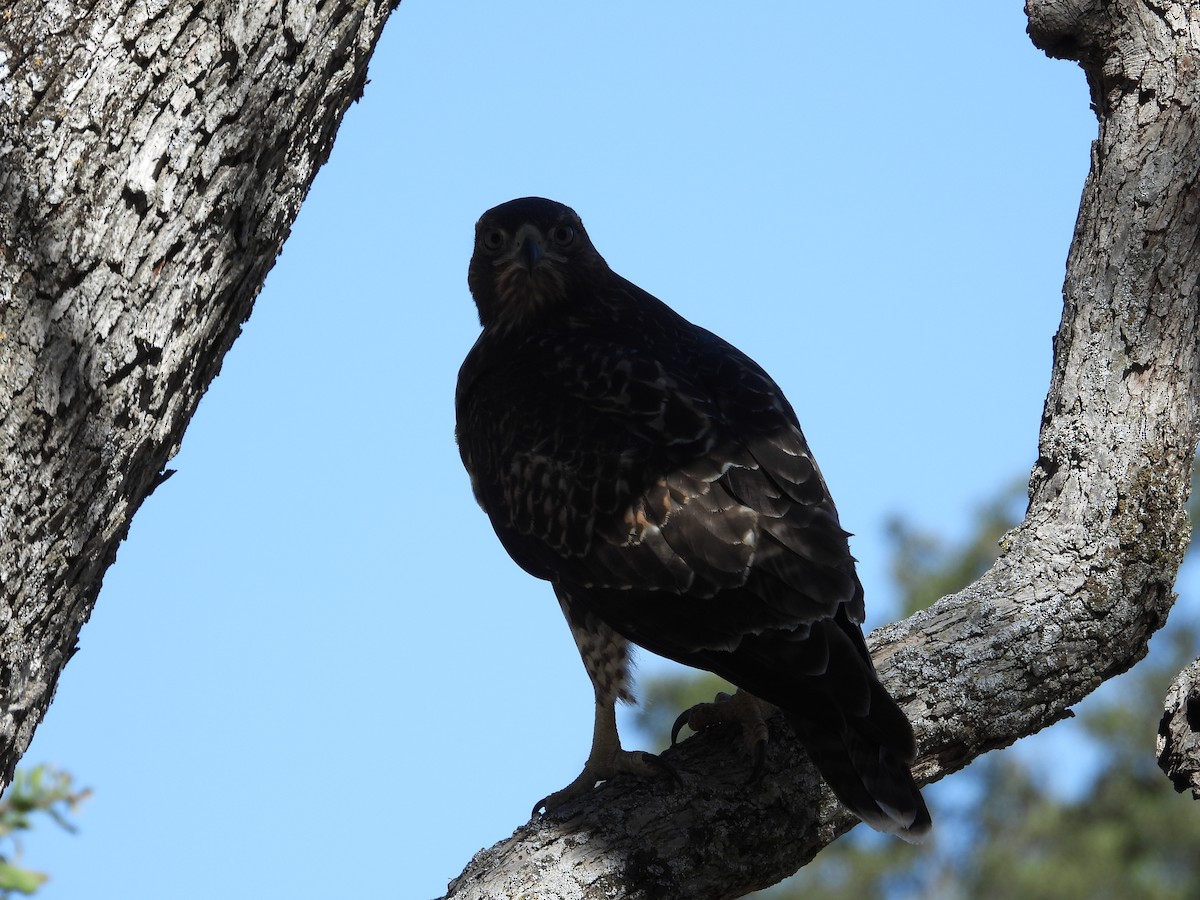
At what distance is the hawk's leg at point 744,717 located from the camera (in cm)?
407

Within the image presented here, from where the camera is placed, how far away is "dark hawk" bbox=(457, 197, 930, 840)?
3914 mm

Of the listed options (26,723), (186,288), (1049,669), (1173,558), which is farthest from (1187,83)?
(26,723)

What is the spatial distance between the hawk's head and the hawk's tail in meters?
2.76

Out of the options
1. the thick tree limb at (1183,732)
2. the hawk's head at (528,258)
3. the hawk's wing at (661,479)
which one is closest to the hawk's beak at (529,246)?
the hawk's head at (528,258)

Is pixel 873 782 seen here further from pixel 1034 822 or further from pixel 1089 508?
pixel 1034 822

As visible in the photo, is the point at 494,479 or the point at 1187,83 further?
the point at 494,479

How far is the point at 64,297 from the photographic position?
2.20 meters

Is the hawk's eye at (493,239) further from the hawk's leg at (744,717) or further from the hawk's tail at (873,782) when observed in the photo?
the hawk's tail at (873,782)

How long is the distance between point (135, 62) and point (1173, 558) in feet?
11.4

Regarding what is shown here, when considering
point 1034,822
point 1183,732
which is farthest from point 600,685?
point 1034,822

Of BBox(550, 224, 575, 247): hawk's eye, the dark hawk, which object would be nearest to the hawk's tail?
the dark hawk

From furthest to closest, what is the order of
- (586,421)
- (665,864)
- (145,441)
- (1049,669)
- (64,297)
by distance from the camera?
1. (586,421)
2. (1049,669)
3. (665,864)
4. (145,441)
5. (64,297)

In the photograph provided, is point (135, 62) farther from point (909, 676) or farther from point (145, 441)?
point (909, 676)

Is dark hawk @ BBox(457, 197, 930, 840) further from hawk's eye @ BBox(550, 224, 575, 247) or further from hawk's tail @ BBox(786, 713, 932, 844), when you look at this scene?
hawk's eye @ BBox(550, 224, 575, 247)
